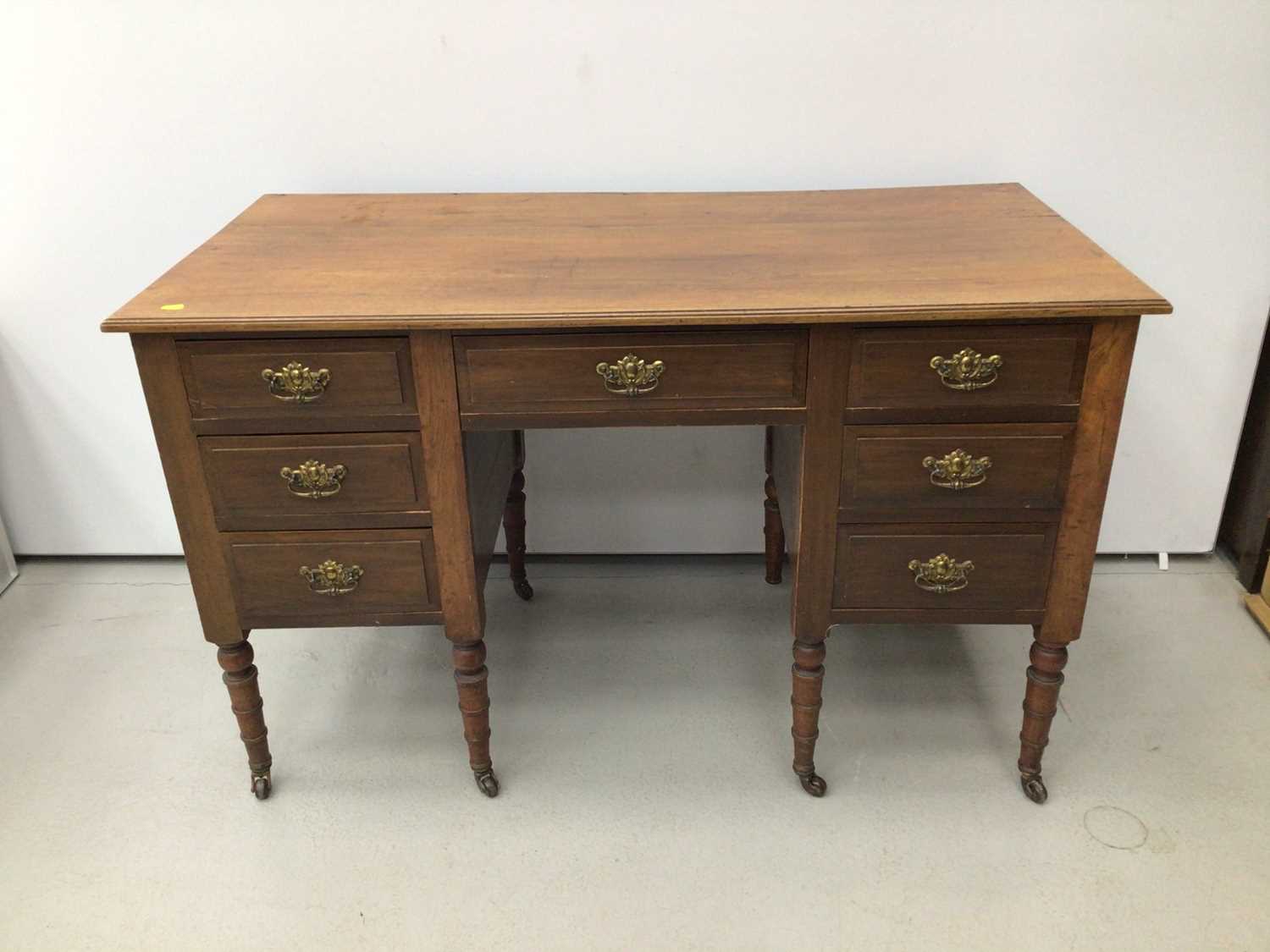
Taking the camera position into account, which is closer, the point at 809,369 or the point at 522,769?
the point at 809,369

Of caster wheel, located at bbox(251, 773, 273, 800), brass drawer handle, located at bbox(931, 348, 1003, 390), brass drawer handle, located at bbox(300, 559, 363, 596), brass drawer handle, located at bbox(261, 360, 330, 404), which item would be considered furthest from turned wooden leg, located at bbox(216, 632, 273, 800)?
brass drawer handle, located at bbox(931, 348, 1003, 390)

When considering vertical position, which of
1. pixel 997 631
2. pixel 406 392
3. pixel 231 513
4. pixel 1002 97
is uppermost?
pixel 1002 97

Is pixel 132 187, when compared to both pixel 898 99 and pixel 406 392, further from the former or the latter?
pixel 898 99

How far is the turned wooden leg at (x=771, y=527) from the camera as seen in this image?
2.20 metres

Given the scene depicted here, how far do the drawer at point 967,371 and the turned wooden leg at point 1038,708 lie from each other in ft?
1.41

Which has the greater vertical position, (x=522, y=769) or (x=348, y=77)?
(x=348, y=77)

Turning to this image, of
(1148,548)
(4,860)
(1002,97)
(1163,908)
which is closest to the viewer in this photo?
(1163,908)

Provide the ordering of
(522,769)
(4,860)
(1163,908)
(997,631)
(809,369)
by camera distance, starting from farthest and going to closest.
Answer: (997,631) → (522,769) → (4,860) → (1163,908) → (809,369)

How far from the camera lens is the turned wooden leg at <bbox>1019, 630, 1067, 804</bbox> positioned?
5.36 feet

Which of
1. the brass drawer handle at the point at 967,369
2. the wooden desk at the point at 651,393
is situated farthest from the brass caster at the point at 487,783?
the brass drawer handle at the point at 967,369

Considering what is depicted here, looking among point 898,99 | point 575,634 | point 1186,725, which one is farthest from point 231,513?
point 1186,725

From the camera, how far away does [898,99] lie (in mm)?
1964

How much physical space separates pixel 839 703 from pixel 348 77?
1543 mm

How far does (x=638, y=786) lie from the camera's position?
1.79m
